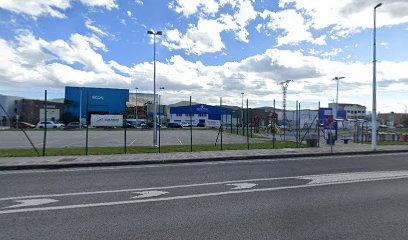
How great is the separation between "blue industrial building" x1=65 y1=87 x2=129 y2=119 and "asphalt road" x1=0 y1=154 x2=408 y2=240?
207ft

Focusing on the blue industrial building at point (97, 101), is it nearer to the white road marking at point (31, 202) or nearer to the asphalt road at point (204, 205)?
the asphalt road at point (204, 205)

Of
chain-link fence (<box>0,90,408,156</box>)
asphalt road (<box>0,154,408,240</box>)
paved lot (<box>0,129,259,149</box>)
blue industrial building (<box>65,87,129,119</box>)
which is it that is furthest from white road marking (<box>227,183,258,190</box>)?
blue industrial building (<box>65,87,129,119</box>)

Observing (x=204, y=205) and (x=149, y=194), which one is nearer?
(x=204, y=205)

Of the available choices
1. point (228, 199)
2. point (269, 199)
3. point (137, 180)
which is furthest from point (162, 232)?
point (137, 180)

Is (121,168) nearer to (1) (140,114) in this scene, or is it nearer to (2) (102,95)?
(2) (102,95)

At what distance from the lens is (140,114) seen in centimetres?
8388

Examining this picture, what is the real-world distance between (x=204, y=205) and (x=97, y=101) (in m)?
69.7

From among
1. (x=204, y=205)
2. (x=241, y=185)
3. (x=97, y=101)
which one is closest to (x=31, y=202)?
(x=204, y=205)

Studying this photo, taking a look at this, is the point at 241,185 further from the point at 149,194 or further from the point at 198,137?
the point at 198,137

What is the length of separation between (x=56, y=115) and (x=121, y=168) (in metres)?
67.1

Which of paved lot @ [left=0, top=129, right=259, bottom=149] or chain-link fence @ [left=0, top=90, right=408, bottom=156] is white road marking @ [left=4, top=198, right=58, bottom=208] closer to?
chain-link fence @ [left=0, top=90, right=408, bottom=156]

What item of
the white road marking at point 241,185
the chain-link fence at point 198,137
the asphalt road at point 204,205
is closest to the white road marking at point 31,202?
the asphalt road at point 204,205

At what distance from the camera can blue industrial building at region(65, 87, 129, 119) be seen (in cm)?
6900

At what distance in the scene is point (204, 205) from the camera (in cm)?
609
